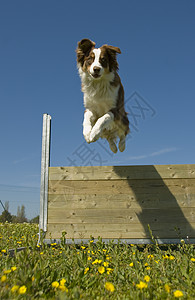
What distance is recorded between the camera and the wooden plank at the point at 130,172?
4.04 meters

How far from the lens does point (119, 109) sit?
4496 mm

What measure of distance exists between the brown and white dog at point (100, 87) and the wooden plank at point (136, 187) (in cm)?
73

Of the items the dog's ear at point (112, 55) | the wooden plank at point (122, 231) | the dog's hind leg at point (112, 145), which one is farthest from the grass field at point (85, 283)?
the dog's ear at point (112, 55)

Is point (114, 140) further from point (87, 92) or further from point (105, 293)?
point (105, 293)

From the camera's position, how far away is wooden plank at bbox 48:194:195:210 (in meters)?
3.95

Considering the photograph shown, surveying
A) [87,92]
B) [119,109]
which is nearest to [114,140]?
[119,109]

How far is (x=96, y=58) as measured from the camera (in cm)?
400

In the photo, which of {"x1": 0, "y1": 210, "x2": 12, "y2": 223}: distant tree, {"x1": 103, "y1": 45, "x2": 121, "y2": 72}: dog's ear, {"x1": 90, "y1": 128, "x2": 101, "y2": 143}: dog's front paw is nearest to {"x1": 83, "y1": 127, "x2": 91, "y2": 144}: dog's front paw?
{"x1": 90, "y1": 128, "x2": 101, "y2": 143}: dog's front paw

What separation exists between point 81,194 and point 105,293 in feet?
7.69

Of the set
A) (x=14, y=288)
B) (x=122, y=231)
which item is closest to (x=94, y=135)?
(x=122, y=231)

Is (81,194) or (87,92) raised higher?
(87,92)

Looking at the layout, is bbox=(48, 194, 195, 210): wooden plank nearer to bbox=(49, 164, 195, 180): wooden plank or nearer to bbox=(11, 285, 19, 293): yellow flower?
bbox=(49, 164, 195, 180): wooden plank

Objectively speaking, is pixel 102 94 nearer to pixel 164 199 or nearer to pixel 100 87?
pixel 100 87

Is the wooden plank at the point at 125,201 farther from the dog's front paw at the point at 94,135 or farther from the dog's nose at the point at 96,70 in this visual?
the dog's nose at the point at 96,70
